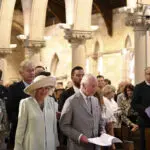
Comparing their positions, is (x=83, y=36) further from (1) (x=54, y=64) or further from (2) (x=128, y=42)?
(1) (x=54, y=64)

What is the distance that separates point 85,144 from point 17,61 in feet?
79.3

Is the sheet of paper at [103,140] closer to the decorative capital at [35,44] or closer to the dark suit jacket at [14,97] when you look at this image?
the dark suit jacket at [14,97]

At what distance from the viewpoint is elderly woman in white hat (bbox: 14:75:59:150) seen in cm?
470

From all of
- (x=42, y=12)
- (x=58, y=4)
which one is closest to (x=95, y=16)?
(x=58, y=4)

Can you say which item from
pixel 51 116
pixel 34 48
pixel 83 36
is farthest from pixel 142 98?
→ pixel 34 48

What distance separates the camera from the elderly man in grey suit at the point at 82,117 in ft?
16.1

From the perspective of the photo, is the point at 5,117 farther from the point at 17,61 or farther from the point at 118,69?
the point at 17,61

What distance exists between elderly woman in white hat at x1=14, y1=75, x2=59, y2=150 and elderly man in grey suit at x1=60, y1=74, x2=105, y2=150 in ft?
0.61

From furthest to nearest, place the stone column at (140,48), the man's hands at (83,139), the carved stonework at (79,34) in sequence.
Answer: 1. the carved stonework at (79,34)
2. the stone column at (140,48)
3. the man's hands at (83,139)

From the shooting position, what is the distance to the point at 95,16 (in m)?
22.6

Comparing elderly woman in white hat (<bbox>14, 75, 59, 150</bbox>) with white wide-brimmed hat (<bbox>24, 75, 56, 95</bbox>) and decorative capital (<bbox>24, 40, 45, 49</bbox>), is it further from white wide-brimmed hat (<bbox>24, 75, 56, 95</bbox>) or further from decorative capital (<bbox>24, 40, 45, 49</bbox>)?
decorative capital (<bbox>24, 40, 45, 49</bbox>)

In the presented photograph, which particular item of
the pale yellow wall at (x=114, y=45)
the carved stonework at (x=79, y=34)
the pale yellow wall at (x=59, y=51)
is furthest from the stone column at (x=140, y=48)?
the pale yellow wall at (x=59, y=51)

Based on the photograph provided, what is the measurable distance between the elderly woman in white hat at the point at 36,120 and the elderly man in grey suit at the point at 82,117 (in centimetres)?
19

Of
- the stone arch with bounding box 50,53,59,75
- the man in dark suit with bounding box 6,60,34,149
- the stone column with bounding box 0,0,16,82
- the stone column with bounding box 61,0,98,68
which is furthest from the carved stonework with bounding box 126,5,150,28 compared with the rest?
the stone arch with bounding box 50,53,59,75
